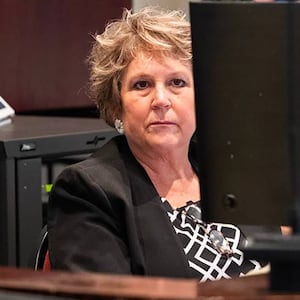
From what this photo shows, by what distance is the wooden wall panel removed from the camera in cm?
354

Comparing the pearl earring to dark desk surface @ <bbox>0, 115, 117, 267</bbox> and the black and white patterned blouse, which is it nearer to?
the black and white patterned blouse

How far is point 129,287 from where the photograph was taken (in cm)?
116

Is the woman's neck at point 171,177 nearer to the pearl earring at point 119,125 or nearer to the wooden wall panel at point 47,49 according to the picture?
the pearl earring at point 119,125

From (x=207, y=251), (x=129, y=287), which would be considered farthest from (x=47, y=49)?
(x=129, y=287)

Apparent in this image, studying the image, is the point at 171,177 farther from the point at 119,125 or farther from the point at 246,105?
the point at 246,105

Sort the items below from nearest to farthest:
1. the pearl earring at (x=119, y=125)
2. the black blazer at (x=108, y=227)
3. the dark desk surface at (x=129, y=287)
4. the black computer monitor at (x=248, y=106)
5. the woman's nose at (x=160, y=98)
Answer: the dark desk surface at (x=129, y=287) → the black computer monitor at (x=248, y=106) → the black blazer at (x=108, y=227) → the woman's nose at (x=160, y=98) → the pearl earring at (x=119, y=125)

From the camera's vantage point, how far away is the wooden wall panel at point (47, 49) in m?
3.54

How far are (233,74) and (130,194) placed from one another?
0.70 meters

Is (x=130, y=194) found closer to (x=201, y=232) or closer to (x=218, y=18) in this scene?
(x=201, y=232)

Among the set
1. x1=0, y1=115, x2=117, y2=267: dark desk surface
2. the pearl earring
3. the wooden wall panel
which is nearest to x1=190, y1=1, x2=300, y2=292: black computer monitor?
the pearl earring

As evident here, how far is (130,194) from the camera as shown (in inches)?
76.9

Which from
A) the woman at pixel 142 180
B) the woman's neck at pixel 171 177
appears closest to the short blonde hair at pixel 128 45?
the woman at pixel 142 180

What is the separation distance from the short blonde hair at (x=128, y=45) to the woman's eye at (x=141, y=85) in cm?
6

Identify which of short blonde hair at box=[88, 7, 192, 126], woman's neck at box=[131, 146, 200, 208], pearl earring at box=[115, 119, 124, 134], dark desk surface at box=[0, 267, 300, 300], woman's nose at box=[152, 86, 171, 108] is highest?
short blonde hair at box=[88, 7, 192, 126]
